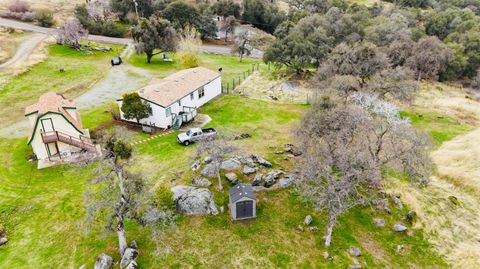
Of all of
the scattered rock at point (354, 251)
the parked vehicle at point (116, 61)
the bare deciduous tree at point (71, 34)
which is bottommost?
the scattered rock at point (354, 251)

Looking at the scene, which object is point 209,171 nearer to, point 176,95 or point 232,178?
point 232,178

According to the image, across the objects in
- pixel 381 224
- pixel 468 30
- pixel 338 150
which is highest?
pixel 468 30

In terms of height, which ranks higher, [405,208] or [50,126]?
[50,126]

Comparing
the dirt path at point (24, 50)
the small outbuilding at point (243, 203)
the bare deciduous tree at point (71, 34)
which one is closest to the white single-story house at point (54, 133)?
the small outbuilding at point (243, 203)

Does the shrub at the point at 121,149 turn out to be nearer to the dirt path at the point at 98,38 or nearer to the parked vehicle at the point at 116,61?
the parked vehicle at the point at 116,61

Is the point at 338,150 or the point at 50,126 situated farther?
the point at 50,126

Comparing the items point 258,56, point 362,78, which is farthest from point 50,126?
point 258,56

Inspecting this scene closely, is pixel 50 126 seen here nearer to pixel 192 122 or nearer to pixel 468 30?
pixel 192 122

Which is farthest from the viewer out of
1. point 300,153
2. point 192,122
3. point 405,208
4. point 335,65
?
point 335,65
